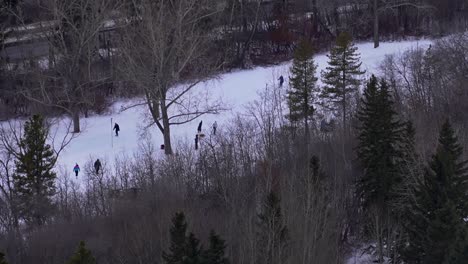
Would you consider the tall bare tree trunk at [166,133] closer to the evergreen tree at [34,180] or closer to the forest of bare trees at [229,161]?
the forest of bare trees at [229,161]

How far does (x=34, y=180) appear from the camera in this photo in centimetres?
2509

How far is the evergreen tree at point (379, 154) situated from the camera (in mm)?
21172

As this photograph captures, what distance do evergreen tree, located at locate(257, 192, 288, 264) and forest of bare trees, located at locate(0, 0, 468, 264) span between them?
5 cm

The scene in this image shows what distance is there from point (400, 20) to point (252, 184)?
31.3 m

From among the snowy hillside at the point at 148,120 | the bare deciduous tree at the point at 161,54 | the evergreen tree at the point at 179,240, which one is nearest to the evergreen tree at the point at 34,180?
the snowy hillside at the point at 148,120

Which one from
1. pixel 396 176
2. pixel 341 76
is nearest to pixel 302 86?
pixel 341 76

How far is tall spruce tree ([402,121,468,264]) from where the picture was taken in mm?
14977

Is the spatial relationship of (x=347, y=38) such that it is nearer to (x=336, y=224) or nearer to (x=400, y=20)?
(x=336, y=224)

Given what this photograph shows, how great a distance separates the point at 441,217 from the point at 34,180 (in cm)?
1579

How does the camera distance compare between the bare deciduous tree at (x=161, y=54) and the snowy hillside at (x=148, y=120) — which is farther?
the snowy hillside at (x=148, y=120)

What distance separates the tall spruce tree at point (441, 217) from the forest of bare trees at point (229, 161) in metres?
0.03

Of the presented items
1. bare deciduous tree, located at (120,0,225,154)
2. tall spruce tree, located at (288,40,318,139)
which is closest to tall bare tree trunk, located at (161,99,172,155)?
bare deciduous tree, located at (120,0,225,154)

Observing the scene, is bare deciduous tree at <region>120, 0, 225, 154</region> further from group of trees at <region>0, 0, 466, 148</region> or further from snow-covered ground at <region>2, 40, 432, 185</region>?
snow-covered ground at <region>2, 40, 432, 185</region>

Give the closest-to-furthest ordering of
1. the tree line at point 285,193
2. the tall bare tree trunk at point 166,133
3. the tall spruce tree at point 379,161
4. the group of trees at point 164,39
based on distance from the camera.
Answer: the tree line at point 285,193 < the tall spruce tree at point 379,161 < the tall bare tree trunk at point 166,133 < the group of trees at point 164,39
